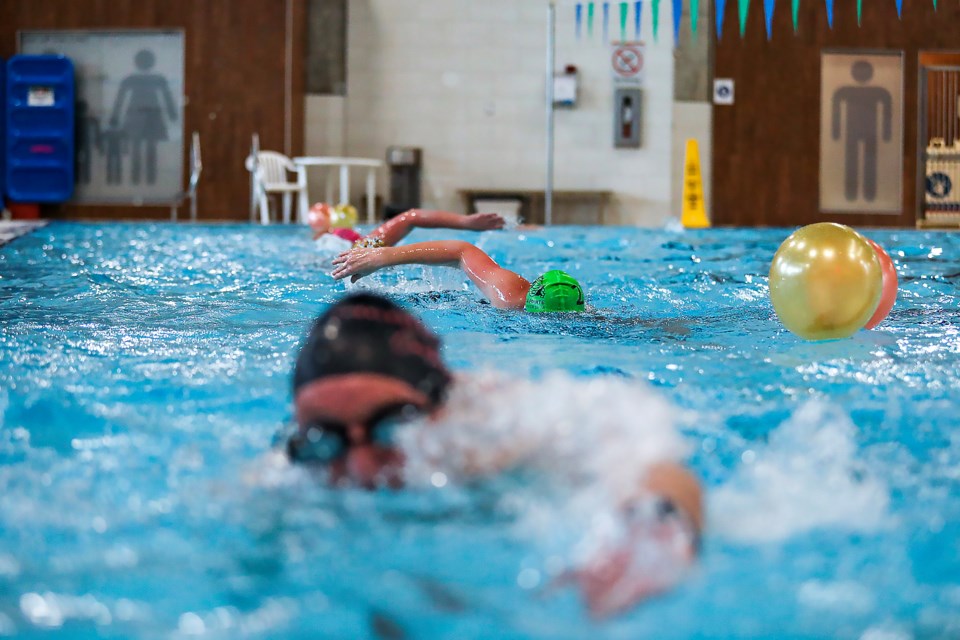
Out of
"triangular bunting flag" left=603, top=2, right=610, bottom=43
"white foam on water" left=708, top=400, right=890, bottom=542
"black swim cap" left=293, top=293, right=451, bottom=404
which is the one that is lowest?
"white foam on water" left=708, top=400, right=890, bottom=542

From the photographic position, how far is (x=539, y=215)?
13.1 metres

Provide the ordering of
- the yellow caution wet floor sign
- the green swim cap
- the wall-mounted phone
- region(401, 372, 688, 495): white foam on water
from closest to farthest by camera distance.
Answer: region(401, 372, 688, 495): white foam on water → the green swim cap → the yellow caution wet floor sign → the wall-mounted phone

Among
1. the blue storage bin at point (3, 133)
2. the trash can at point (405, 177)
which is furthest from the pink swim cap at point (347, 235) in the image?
the blue storage bin at point (3, 133)

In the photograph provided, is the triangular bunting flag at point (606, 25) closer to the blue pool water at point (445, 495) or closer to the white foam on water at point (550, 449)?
the blue pool water at point (445, 495)

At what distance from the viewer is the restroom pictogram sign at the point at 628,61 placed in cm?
1285

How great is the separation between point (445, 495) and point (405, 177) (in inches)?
438

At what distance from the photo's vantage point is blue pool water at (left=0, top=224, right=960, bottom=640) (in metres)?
1.59

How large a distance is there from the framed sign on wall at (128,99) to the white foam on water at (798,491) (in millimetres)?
11263

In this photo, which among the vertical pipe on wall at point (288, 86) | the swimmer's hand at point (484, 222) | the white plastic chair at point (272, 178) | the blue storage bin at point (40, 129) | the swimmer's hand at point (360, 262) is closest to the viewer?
the swimmer's hand at point (360, 262)

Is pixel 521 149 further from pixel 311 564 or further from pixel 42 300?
pixel 311 564

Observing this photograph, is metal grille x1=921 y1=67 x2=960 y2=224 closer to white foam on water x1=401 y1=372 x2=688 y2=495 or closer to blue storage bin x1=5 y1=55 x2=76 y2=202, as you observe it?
blue storage bin x1=5 y1=55 x2=76 y2=202

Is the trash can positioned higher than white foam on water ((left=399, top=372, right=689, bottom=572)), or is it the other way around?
the trash can

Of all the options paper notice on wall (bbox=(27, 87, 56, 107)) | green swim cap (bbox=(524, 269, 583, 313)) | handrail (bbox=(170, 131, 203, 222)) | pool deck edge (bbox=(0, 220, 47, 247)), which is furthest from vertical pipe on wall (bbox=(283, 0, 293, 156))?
green swim cap (bbox=(524, 269, 583, 313))

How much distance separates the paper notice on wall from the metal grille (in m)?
10.4
